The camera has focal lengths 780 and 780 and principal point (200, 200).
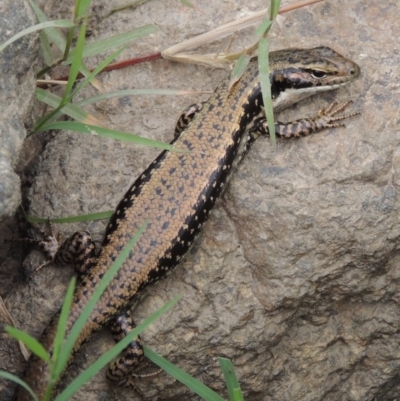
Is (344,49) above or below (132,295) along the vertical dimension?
above

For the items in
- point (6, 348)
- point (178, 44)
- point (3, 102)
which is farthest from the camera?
point (178, 44)

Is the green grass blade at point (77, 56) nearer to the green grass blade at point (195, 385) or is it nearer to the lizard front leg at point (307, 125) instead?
the lizard front leg at point (307, 125)

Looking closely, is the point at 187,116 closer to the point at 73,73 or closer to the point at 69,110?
the point at 69,110

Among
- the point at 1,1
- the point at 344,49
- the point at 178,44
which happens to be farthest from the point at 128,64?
the point at 344,49

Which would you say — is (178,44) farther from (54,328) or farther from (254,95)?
(54,328)

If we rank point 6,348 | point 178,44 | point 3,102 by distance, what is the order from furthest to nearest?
point 178,44, point 6,348, point 3,102

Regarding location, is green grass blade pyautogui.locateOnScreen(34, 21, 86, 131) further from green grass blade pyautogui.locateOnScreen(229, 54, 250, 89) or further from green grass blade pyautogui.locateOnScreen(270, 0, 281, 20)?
green grass blade pyautogui.locateOnScreen(270, 0, 281, 20)
